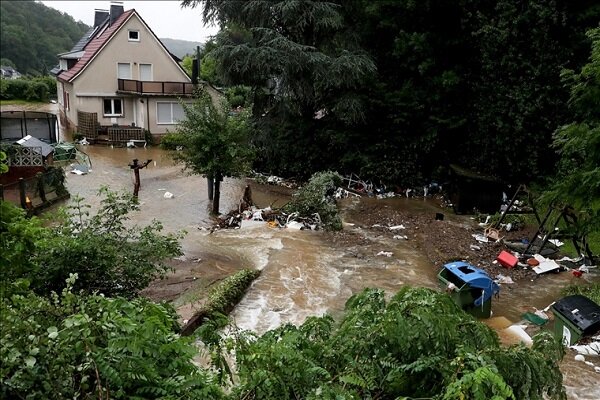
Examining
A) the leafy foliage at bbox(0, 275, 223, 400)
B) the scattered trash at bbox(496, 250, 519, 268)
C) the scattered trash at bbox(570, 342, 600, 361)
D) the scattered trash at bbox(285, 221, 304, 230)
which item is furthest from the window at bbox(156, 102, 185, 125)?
the leafy foliage at bbox(0, 275, 223, 400)

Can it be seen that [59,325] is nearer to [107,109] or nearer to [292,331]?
[292,331]

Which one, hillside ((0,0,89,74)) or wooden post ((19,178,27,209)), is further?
hillside ((0,0,89,74))

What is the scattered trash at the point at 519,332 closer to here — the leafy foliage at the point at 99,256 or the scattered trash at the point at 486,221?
the leafy foliage at the point at 99,256

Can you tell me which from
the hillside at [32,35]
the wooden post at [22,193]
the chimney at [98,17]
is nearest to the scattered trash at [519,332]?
the wooden post at [22,193]

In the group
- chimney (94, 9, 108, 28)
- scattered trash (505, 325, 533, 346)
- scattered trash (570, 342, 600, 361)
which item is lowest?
scattered trash (505, 325, 533, 346)

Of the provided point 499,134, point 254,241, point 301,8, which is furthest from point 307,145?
point 254,241

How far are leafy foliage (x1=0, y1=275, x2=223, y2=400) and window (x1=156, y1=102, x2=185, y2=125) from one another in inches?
1036

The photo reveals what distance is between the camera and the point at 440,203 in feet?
63.4

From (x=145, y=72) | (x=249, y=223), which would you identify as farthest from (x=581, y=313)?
(x=145, y=72)

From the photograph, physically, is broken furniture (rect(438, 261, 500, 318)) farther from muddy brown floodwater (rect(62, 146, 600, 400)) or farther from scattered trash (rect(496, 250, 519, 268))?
scattered trash (rect(496, 250, 519, 268))

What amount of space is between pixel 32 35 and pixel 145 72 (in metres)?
69.8

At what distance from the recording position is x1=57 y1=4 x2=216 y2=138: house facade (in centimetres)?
2819

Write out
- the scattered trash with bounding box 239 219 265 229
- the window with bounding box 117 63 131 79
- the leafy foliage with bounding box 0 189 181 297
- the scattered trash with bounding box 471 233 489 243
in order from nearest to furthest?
the leafy foliage with bounding box 0 189 181 297 → the scattered trash with bounding box 471 233 489 243 → the scattered trash with bounding box 239 219 265 229 → the window with bounding box 117 63 131 79

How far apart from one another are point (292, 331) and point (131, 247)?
4.48m
